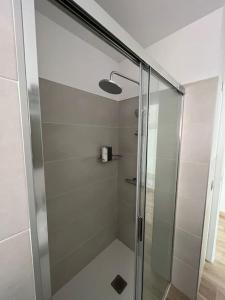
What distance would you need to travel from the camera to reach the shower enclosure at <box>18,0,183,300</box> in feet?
2.81

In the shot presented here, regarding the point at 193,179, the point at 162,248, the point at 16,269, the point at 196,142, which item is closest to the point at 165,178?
the point at 193,179

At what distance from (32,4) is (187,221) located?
4.86 feet

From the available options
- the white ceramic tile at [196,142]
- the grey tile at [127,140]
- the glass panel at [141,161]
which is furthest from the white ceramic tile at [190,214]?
the grey tile at [127,140]

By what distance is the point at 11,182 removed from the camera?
0.99 feet

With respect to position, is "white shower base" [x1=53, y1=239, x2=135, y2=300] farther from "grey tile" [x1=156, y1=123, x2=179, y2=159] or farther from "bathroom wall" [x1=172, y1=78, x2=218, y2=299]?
"grey tile" [x1=156, y1=123, x2=179, y2=159]

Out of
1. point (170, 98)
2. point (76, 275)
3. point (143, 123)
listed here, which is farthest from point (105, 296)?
point (170, 98)

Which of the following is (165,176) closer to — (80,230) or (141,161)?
(141,161)

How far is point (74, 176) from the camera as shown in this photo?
1.26m

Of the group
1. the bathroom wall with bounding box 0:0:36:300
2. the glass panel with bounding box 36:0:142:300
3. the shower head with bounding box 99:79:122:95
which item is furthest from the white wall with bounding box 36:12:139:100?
the bathroom wall with bounding box 0:0:36:300

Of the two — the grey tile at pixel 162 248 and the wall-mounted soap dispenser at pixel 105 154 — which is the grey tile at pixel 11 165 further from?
the wall-mounted soap dispenser at pixel 105 154

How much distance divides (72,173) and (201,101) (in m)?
1.18

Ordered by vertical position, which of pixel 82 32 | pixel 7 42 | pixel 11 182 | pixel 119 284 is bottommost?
pixel 119 284

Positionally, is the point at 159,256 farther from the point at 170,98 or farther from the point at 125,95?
the point at 125,95

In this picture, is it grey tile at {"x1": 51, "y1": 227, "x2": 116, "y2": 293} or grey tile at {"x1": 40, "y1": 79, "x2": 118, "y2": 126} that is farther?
grey tile at {"x1": 51, "y1": 227, "x2": 116, "y2": 293}
